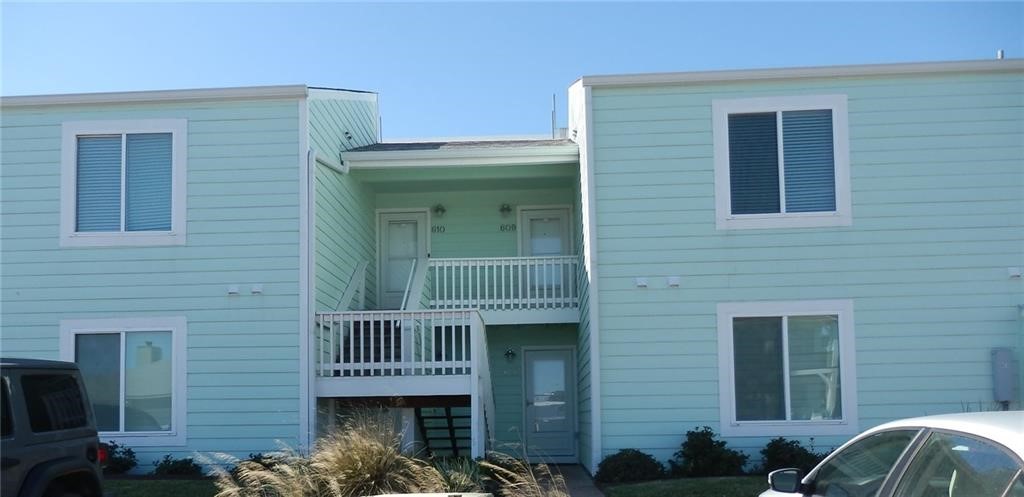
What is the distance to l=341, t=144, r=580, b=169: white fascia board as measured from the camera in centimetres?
1558

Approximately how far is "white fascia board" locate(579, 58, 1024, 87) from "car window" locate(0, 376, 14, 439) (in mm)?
8562

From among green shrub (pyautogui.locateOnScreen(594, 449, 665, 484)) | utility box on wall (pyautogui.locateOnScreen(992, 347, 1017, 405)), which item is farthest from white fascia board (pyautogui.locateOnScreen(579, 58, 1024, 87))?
green shrub (pyautogui.locateOnScreen(594, 449, 665, 484))

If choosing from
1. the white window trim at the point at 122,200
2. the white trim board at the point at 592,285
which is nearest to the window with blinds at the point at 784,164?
the white trim board at the point at 592,285

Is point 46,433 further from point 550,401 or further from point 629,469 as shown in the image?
point 550,401

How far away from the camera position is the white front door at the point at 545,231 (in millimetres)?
18047

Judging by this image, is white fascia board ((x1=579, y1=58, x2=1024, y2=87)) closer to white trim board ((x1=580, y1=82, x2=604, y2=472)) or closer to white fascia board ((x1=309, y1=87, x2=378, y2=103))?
white trim board ((x1=580, y1=82, x2=604, y2=472))

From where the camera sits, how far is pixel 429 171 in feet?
53.6

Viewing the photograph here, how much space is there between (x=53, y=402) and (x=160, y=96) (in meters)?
7.14

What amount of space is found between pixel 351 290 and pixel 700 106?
5.96 metres

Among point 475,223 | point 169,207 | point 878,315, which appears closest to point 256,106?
point 169,207

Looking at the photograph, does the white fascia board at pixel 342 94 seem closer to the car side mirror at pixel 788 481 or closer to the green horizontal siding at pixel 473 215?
the green horizontal siding at pixel 473 215

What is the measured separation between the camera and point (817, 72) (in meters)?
13.6

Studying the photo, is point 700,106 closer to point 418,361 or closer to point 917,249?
point 917,249

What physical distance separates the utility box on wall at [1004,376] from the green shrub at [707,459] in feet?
10.9
